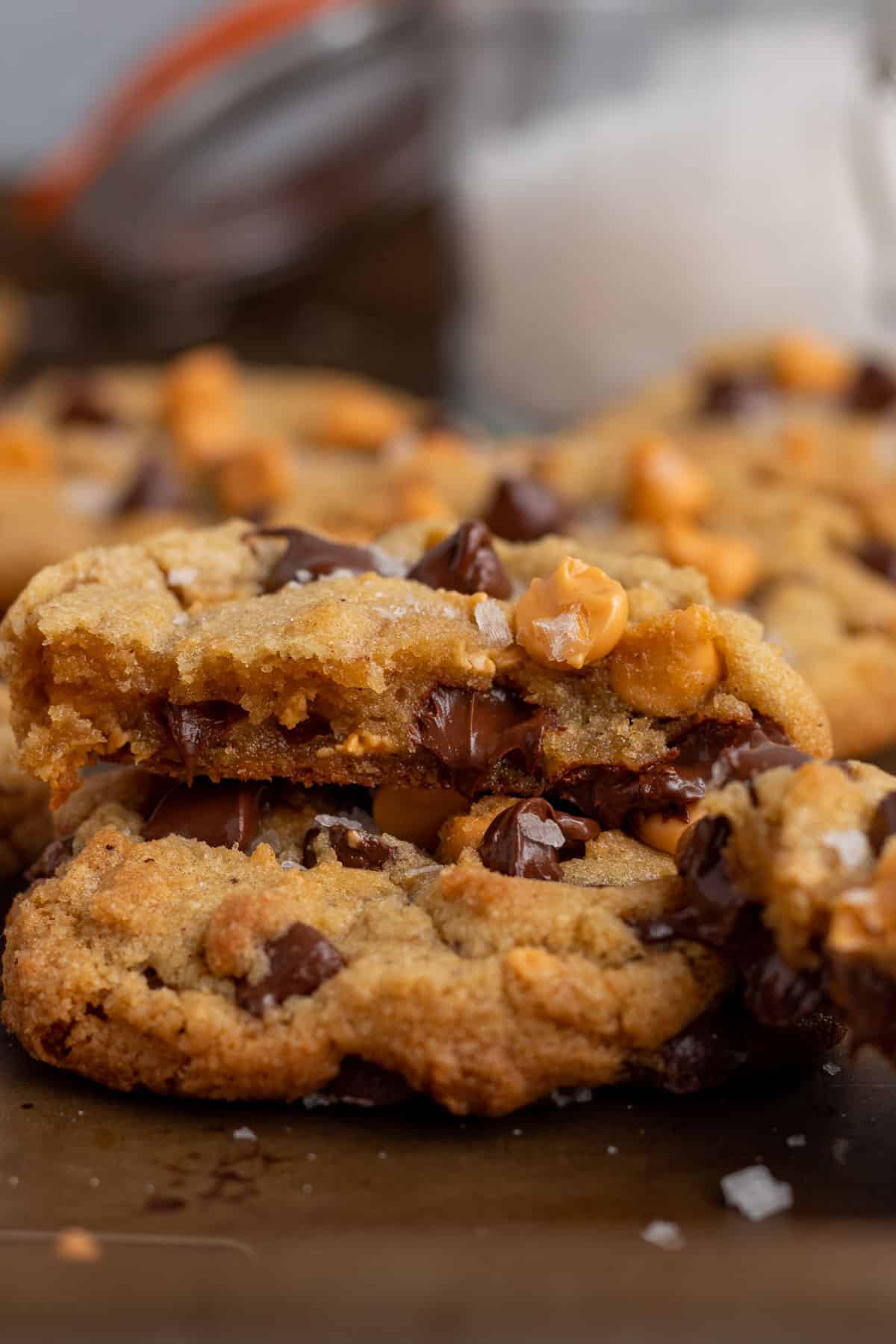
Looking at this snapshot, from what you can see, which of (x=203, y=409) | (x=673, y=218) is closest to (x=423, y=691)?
(x=203, y=409)

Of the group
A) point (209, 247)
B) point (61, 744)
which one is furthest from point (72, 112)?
point (61, 744)

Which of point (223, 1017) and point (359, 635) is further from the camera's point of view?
point (359, 635)

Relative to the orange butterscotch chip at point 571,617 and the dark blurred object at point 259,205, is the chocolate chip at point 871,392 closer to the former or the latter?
the orange butterscotch chip at point 571,617

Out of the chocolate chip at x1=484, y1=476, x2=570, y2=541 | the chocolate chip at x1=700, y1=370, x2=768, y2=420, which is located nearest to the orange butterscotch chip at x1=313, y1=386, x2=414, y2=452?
the chocolate chip at x1=700, y1=370, x2=768, y2=420

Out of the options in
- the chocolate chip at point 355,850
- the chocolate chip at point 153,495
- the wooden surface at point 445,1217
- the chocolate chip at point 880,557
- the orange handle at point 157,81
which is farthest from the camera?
the orange handle at point 157,81

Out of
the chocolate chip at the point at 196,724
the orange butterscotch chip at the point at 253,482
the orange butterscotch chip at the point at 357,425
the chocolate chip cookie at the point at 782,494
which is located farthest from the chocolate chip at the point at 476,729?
the orange butterscotch chip at the point at 357,425

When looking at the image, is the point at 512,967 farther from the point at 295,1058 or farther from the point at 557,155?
the point at 557,155

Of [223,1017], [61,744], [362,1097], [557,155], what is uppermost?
[557,155]
